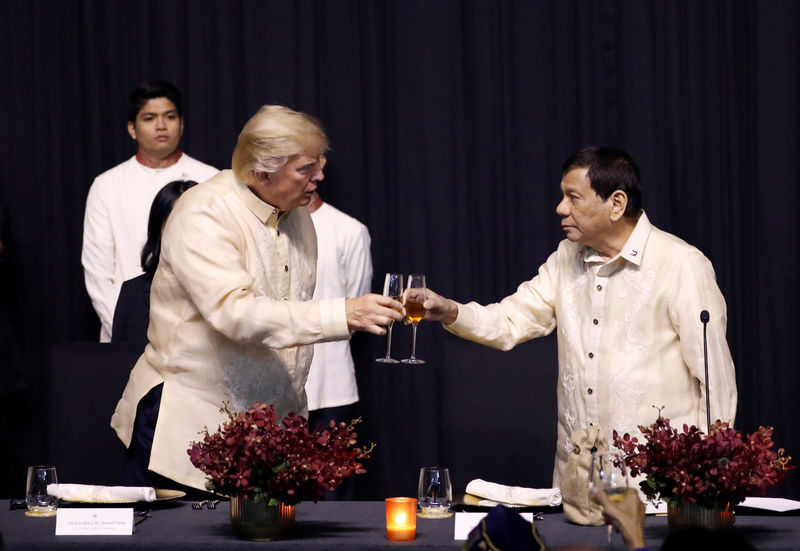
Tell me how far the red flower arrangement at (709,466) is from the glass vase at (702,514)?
1 cm

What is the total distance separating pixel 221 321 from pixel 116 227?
2.27m

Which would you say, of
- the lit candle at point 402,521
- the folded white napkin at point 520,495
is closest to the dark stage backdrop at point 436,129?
the folded white napkin at point 520,495

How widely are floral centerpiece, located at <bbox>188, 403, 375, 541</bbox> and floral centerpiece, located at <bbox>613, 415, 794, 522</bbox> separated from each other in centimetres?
60

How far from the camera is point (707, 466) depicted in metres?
2.34

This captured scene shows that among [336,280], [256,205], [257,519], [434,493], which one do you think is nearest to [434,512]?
[434,493]

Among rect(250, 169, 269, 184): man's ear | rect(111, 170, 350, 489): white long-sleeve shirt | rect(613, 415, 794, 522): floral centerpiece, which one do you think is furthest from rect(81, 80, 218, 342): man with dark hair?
rect(613, 415, 794, 522): floral centerpiece

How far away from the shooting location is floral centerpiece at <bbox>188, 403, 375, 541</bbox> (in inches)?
92.4

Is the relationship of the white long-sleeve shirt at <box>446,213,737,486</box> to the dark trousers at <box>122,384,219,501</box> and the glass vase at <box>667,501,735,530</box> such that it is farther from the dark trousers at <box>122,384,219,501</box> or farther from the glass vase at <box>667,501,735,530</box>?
the dark trousers at <box>122,384,219,501</box>

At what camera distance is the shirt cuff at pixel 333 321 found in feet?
9.34

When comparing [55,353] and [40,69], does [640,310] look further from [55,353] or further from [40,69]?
[40,69]

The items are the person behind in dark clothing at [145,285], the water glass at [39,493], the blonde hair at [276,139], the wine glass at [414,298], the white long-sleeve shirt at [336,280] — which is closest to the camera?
the water glass at [39,493]

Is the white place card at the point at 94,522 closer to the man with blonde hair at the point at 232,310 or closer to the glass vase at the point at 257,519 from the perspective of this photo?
the glass vase at the point at 257,519

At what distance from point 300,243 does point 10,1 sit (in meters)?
2.95

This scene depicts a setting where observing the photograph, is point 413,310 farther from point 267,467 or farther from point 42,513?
point 42,513
